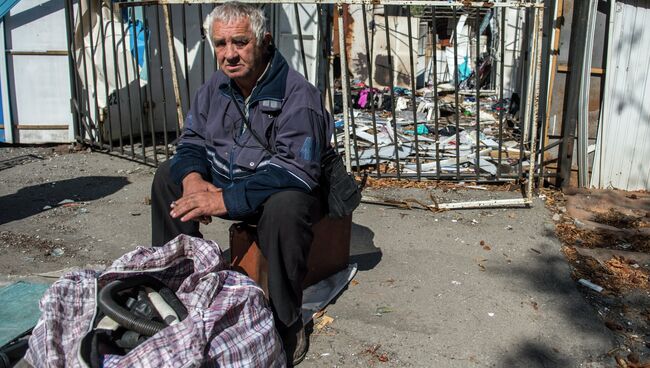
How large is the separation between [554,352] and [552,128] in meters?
3.14

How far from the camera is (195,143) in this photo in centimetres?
318

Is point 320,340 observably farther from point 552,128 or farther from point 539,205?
point 552,128

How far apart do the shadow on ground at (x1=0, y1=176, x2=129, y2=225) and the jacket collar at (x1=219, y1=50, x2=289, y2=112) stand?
2.86 m

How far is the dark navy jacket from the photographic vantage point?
9.00ft

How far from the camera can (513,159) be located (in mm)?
7148

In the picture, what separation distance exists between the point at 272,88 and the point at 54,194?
333 centimetres

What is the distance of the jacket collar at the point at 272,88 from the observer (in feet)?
9.50

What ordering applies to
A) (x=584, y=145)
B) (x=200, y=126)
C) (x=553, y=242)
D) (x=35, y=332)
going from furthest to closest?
(x=584, y=145) < (x=553, y=242) < (x=200, y=126) < (x=35, y=332)

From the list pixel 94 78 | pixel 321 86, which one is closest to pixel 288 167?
pixel 94 78

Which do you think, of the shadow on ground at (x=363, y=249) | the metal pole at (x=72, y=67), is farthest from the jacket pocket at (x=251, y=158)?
the metal pole at (x=72, y=67)

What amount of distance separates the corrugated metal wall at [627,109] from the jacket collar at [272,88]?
12.0 ft

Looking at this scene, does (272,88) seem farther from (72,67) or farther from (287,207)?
(72,67)

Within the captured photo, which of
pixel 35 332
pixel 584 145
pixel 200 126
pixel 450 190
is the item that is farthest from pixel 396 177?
pixel 35 332

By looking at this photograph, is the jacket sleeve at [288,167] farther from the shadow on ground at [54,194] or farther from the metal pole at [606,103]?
the metal pole at [606,103]
